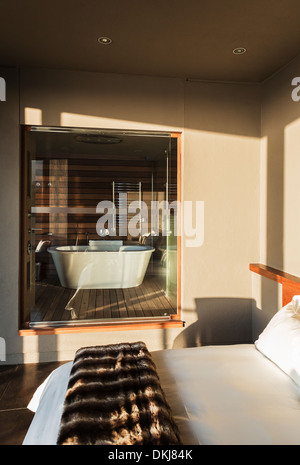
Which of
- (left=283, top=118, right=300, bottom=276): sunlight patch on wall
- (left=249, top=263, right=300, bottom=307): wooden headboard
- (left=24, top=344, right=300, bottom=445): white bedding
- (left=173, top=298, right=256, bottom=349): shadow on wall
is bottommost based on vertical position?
(left=173, top=298, right=256, bottom=349): shadow on wall

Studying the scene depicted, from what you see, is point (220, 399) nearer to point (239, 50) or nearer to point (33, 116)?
point (239, 50)

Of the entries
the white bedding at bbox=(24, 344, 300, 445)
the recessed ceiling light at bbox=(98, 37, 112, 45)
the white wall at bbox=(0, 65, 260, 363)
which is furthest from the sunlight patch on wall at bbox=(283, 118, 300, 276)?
the recessed ceiling light at bbox=(98, 37, 112, 45)

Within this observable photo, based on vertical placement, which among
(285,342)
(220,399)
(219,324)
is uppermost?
(285,342)

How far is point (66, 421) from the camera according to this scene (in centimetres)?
129

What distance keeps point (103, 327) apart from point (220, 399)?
1.97m

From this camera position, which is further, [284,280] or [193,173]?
[193,173]

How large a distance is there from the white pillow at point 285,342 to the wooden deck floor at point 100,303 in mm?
1515

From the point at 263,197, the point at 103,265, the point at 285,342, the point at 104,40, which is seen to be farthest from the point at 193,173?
the point at 285,342

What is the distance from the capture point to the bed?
53.2 inches

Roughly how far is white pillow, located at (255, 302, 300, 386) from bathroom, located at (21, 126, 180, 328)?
154 centimetres

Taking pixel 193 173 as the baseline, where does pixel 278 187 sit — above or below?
below

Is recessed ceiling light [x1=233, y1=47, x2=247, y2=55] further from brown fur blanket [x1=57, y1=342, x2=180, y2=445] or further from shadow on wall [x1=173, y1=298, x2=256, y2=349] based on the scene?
brown fur blanket [x1=57, y1=342, x2=180, y2=445]

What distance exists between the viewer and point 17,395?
2711 mm

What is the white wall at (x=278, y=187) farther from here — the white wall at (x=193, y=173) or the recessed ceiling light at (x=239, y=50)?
the recessed ceiling light at (x=239, y=50)
